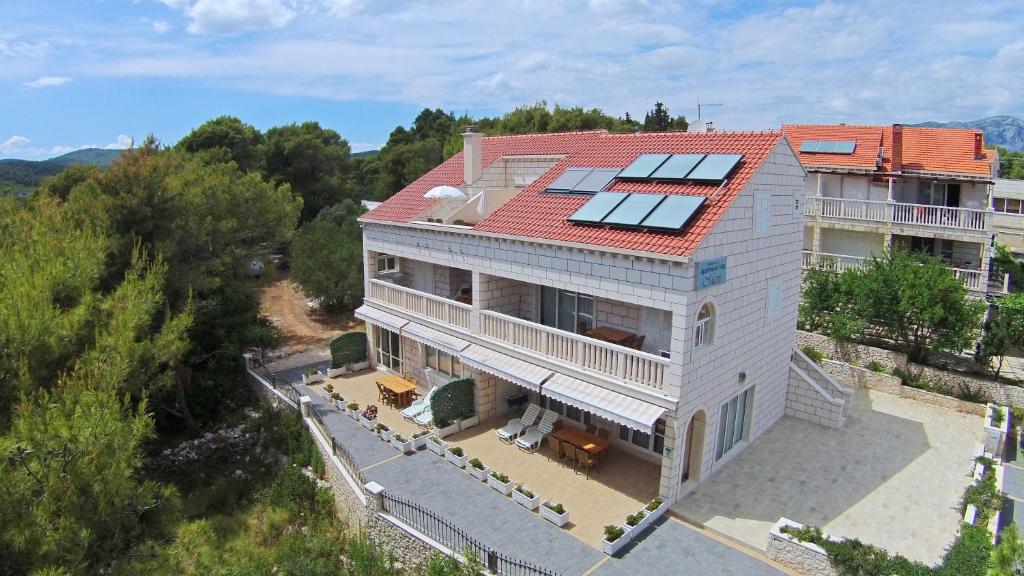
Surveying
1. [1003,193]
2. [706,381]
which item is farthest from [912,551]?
[1003,193]

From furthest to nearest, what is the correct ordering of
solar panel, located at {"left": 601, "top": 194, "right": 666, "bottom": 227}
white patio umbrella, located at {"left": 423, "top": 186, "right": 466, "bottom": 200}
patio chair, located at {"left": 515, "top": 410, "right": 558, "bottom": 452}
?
white patio umbrella, located at {"left": 423, "top": 186, "right": 466, "bottom": 200} < patio chair, located at {"left": 515, "top": 410, "right": 558, "bottom": 452} < solar panel, located at {"left": 601, "top": 194, "right": 666, "bottom": 227}

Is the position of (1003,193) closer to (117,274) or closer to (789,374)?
(789,374)

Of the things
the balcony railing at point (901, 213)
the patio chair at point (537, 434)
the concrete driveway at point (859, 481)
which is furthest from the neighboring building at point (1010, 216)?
the patio chair at point (537, 434)

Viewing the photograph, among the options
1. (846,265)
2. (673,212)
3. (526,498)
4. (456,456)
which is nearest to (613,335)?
(673,212)

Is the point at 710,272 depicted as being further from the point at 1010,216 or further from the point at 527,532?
the point at 1010,216

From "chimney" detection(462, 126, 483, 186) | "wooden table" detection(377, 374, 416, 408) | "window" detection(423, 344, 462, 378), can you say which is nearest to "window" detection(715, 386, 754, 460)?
"window" detection(423, 344, 462, 378)

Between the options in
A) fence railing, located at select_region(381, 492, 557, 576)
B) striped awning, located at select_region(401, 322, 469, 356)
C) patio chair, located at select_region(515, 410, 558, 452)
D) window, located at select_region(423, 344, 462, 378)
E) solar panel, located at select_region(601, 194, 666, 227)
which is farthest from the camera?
window, located at select_region(423, 344, 462, 378)

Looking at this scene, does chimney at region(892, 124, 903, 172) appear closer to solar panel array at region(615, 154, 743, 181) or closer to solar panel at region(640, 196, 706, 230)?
solar panel array at region(615, 154, 743, 181)
